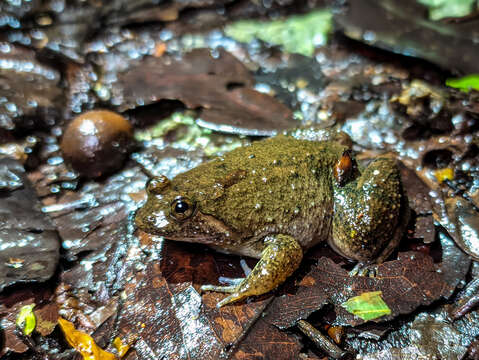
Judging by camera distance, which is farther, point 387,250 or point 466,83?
point 466,83

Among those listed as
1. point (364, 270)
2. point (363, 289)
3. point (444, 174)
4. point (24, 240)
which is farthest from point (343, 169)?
point (24, 240)

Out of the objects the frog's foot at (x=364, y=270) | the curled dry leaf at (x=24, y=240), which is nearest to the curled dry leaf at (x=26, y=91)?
the curled dry leaf at (x=24, y=240)

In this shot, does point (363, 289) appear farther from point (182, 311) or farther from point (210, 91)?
point (210, 91)

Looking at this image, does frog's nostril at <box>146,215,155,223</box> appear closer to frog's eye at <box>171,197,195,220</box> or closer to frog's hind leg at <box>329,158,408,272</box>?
frog's eye at <box>171,197,195,220</box>

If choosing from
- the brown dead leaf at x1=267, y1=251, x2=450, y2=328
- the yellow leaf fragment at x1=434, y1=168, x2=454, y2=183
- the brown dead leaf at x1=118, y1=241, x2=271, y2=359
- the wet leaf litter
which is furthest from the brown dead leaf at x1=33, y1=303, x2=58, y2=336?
the yellow leaf fragment at x1=434, y1=168, x2=454, y2=183

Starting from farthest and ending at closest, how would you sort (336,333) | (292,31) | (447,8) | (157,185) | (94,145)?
(292,31) → (447,8) → (94,145) → (157,185) → (336,333)

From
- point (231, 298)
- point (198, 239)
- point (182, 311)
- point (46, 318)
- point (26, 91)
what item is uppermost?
point (26, 91)
